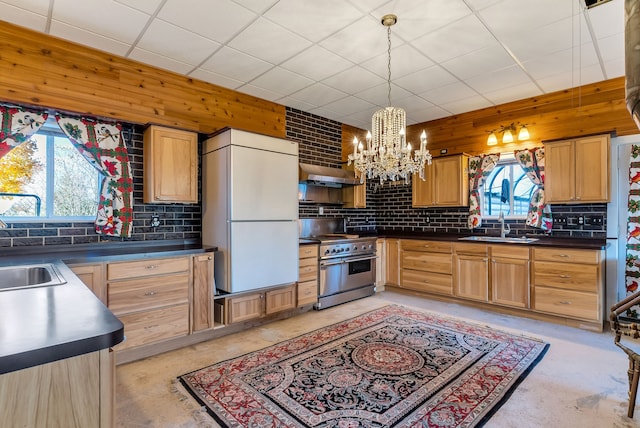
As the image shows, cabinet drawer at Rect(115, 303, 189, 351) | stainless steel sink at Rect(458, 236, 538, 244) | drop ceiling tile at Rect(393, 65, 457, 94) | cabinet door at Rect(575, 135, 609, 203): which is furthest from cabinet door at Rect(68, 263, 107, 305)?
cabinet door at Rect(575, 135, 609, 203)

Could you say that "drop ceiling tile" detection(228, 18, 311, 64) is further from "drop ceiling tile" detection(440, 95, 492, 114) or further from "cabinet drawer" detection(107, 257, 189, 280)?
"drop ceiling tile" detection(440, 95, 492, 114)

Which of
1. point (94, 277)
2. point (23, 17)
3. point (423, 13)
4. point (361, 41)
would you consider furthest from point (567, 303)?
point (23, 17)

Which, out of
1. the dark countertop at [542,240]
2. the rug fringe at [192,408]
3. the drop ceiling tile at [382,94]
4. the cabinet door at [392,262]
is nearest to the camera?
the rug fringe at [192,408]

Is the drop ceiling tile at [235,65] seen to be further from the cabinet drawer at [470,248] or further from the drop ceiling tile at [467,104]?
the cabinet drawer at [470,248]

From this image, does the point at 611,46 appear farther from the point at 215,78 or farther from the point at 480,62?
the point at 215,78

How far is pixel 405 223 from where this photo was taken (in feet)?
18.4

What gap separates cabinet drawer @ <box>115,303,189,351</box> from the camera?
2708 mm

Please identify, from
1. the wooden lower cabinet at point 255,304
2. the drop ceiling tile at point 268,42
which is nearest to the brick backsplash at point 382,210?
the wooden lower cabinet at point 255,304

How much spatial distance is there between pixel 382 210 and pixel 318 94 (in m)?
2.60

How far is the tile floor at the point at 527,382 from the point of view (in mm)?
1947

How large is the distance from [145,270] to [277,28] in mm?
2367

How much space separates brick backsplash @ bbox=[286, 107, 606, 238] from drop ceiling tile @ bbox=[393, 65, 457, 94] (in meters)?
1.55

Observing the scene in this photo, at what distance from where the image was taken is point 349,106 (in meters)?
4.58

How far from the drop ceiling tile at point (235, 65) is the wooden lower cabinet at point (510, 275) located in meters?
3.52
